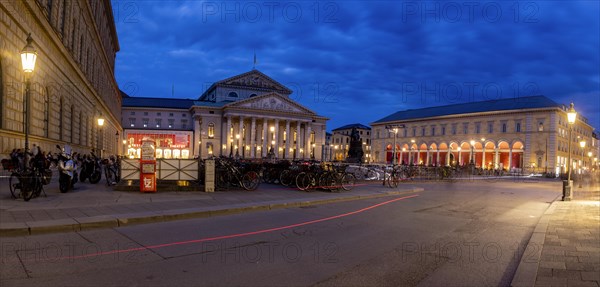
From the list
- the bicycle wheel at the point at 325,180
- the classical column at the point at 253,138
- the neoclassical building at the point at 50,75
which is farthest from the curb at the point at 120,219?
the classical column at the point at 253,138

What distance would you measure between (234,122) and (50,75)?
259ft

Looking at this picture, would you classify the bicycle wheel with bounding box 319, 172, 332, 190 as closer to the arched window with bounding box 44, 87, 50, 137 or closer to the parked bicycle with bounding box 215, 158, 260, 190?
the parked bicycle with bounding box 215, 158, 260, 190

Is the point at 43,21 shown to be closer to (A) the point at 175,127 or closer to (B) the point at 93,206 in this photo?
(B) the point at 93,206

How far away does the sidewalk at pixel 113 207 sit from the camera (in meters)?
8.88

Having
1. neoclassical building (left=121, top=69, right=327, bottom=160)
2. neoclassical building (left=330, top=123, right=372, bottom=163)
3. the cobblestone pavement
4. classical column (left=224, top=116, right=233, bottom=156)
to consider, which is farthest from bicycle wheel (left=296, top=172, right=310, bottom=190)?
neoclassical building (left=330, top=123, right=372, bottom=163)

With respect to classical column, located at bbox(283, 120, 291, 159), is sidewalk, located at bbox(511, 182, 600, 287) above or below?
below

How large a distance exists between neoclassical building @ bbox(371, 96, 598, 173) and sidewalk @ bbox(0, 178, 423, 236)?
58173 millimetres

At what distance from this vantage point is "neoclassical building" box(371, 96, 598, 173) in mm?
78688

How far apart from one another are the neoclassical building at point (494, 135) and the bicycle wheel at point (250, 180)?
54.9 metres

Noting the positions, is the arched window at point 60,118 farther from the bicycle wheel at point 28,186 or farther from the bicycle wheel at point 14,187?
the bicycle wheel at point 28,186

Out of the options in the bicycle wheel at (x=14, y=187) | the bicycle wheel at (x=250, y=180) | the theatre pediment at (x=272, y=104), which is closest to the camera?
the bicycle wheel at (x=14, y=187)

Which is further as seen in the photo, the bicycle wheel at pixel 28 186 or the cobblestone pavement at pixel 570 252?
the bicycle wheel at pixel 28 186

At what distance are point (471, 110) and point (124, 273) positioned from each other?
97.1 metres

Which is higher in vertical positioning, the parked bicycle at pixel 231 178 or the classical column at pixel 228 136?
the classical column at pixel 228 136
